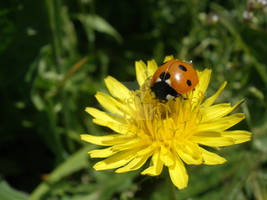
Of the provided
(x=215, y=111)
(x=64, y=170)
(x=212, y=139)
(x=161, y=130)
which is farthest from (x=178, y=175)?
(x=64, y=170)

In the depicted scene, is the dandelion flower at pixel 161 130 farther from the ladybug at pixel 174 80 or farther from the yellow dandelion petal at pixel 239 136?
the ladybug at pixel 174 80

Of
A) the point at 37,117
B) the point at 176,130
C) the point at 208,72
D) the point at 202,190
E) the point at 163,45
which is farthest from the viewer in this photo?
the point at 163,45

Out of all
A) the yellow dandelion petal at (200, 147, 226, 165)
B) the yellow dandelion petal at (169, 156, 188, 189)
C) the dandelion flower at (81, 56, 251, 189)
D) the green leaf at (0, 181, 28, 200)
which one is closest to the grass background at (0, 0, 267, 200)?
the green leaf at (0, 181, 28, 200)

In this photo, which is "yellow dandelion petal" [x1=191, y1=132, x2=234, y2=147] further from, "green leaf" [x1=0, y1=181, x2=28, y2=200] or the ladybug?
"green leaf" [x1=0, y1=181, x2=28, y2=200]

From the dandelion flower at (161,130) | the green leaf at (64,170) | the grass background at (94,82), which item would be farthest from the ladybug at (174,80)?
the green leaf at (64,170)

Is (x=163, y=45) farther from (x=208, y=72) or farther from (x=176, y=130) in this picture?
(x=176, y=130)

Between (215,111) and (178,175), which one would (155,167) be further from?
(215,111)

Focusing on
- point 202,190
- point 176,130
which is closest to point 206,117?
point 176,130
